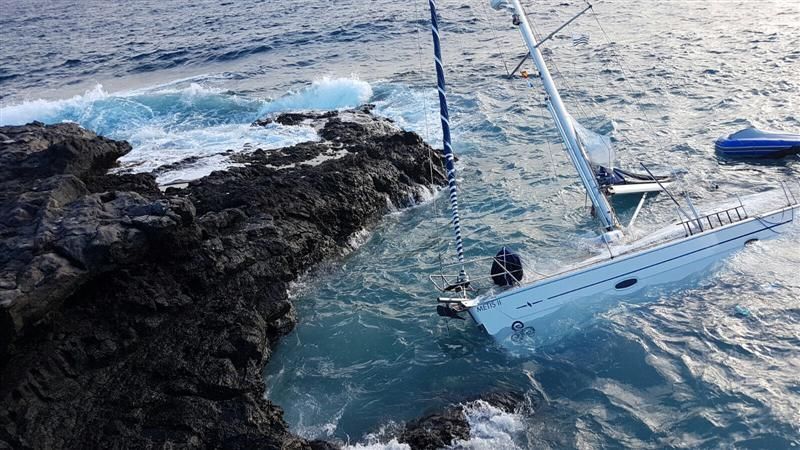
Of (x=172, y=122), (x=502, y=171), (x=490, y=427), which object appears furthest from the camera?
(x=172, y=122)

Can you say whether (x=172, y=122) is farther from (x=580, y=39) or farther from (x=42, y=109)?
(x=580, y=39)

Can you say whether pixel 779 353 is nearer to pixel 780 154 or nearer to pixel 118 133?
pixel 780 154

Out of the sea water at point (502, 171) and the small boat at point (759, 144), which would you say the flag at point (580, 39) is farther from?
the small boat at point (759, 144)

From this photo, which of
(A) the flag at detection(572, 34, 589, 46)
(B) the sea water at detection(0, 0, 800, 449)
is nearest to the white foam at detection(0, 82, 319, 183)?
(B) the sea water at detection(0, 0, 800, 449)

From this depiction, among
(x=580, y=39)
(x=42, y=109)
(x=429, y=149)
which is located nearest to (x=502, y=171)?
(x=429, y=149)

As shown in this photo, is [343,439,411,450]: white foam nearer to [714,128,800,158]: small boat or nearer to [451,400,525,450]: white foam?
[451,400,525,450]: white foam

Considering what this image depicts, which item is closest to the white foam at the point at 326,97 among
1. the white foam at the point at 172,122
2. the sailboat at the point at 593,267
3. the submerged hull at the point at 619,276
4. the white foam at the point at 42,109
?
the white foam at the point at 172,122

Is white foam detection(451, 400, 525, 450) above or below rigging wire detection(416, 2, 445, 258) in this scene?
above
